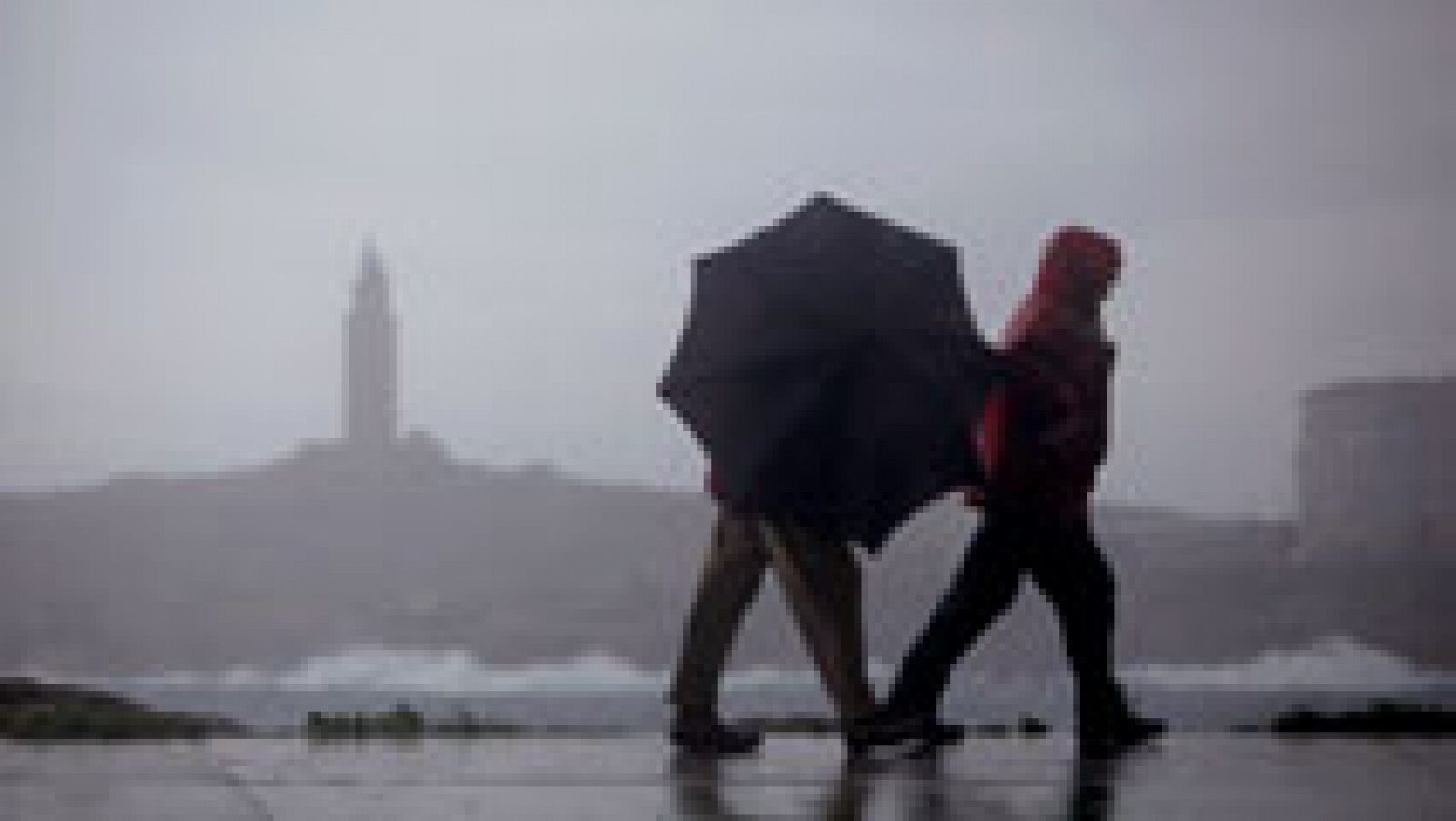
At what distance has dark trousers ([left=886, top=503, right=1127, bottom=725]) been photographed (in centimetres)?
1005

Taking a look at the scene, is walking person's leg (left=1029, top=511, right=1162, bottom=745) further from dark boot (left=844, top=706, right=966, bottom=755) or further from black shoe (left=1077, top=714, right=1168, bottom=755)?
dark boot (left=844, top=706, right=966, bottom=755)

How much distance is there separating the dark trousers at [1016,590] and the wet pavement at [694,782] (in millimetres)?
316

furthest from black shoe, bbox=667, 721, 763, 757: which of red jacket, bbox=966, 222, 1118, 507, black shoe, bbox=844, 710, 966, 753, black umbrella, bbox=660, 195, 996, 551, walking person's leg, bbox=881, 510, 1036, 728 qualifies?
red jacket, bbox=966, 222, 1118, 507

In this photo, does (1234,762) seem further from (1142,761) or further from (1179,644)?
(1179,644)

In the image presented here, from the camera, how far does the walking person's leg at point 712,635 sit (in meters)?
9.96

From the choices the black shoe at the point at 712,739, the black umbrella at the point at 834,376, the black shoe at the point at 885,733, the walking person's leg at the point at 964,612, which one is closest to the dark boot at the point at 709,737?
the black shoe at the point at 712,739

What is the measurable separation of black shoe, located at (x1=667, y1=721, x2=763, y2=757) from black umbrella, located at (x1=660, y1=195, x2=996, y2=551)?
2.77ft

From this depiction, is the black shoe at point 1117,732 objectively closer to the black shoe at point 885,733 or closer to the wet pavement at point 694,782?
the wet pavement at point 694,782

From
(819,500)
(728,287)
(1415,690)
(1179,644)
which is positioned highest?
(728,287)

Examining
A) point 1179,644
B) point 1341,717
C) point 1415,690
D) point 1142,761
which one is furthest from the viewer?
point 1179,644

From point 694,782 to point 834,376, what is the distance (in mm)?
1678

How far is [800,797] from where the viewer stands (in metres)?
7.86

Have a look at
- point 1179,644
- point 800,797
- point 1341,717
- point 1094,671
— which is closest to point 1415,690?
point 1341,717

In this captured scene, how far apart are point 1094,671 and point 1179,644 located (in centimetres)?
18771
